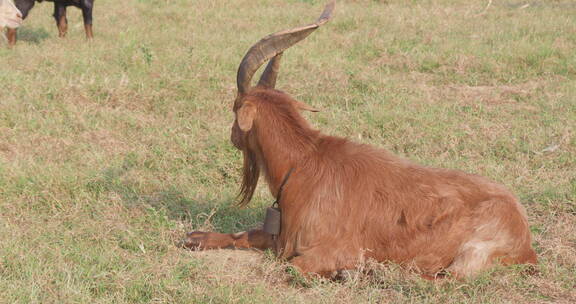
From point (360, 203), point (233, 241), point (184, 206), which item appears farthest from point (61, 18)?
point (360, 203)

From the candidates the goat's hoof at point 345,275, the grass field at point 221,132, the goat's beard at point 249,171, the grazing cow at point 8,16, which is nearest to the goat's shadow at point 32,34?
the grass field at point 221,132

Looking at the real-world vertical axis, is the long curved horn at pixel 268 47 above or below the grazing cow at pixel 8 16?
above

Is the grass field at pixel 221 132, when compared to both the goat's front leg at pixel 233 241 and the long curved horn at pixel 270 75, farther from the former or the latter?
the long curved horn at pixel 270 75

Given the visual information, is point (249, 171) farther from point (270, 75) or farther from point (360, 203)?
point (360, 203)

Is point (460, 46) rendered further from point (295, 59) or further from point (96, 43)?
point (96, 43)

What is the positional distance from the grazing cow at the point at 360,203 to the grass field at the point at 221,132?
5.4 inches

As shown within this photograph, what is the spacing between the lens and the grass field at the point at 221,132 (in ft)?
12.8

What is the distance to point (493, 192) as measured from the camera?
406cm

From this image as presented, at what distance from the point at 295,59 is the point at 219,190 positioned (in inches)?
146

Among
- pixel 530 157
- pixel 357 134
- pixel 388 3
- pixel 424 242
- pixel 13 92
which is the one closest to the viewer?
pixel 424 242

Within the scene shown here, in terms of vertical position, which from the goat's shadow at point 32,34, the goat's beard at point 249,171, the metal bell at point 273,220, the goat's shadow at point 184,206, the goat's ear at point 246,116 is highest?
the goat's ear at point 246,116

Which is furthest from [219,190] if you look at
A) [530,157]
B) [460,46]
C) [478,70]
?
[460,46]

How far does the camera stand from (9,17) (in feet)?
29.9

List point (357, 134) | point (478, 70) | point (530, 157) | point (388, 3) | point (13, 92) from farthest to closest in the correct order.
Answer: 1. point (388, 3)
2. point (478, 70)
3. point (13, 92)
4. point (357, 134)
5. point (530, 157)
